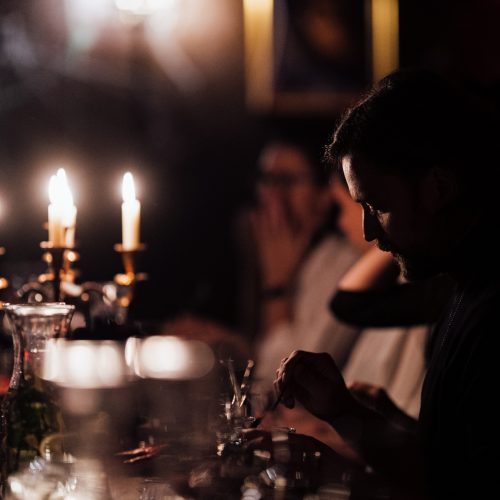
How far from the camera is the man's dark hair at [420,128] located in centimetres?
154

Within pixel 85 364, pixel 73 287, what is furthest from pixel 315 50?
pixel 73 287

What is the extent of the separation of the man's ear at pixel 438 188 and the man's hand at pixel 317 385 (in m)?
0.34

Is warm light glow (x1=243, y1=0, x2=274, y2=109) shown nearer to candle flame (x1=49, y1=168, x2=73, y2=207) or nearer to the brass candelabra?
the brass candelabra

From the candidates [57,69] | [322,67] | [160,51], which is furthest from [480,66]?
[57,69]

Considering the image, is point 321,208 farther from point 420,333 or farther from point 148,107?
point 420,333

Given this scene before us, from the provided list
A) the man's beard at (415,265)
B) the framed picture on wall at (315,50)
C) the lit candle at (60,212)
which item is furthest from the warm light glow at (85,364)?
the framed picture on wall at (315,50)

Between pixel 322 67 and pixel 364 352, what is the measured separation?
2.66 m

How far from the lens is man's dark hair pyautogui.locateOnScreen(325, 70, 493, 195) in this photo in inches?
60.8

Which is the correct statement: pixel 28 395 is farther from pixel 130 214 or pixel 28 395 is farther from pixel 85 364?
pixel 85 364

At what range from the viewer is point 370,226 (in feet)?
5.44

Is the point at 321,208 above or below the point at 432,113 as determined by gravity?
below

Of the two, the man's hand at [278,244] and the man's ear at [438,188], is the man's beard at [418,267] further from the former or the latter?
the man's hand at [278,244]

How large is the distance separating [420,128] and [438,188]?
0.11 m

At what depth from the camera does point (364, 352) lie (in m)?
3.48
